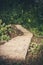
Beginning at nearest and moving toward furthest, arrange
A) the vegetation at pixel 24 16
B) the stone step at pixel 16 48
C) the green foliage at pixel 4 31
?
1. the stone step at pixel 16 48
2. the green foliage at pixel 4 31
3. the vegetation at pixel 24 16

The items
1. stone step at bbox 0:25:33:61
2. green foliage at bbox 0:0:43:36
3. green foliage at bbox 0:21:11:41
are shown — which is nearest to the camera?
stone step at bbox 0:25:33:61

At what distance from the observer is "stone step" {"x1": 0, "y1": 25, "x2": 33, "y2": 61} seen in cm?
600

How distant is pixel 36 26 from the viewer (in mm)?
8523

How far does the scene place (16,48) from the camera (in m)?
6.43

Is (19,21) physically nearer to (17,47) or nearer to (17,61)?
(17,47)

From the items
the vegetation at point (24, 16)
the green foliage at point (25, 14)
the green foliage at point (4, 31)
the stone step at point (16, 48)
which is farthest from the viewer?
the green foliage at point (25, 14)

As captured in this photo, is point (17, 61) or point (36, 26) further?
point (36, 26)

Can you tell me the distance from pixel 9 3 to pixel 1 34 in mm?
2593

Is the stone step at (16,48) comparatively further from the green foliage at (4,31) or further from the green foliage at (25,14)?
the green foliage at (25,14)

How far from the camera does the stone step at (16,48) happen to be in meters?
6.00

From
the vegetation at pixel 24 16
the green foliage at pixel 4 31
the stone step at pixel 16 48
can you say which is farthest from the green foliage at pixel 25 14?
the stone step at pixel 16 48

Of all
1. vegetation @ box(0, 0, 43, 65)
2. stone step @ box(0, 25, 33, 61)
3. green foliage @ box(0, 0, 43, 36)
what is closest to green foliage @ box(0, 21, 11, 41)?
vegetation @ box(0, 0, 43, 65)

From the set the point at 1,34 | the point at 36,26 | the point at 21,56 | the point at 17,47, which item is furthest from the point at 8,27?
the point at 21,56

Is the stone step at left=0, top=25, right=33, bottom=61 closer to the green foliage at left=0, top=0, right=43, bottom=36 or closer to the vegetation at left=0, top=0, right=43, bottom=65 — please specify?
the vegetation at left=0, top=0, right=43, bottom=65
